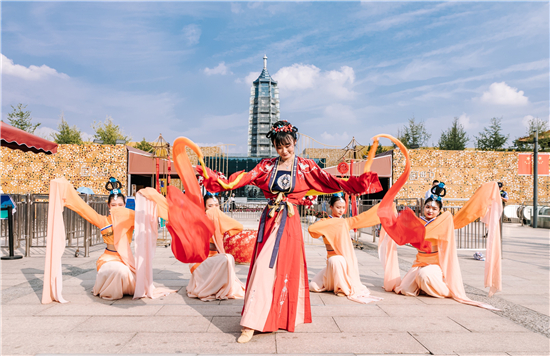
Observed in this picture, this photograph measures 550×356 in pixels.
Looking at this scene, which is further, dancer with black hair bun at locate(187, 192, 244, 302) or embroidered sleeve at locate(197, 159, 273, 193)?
dancer with black hair bun at locate(187, 192, 244, 302)

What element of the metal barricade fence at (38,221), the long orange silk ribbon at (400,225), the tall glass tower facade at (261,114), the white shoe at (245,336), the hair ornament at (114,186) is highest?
the tall glass tower facade at (261,114)

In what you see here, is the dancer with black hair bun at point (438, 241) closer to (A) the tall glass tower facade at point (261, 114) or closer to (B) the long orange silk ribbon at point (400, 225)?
(B) the long orange silk ribbon at point (400, 225)

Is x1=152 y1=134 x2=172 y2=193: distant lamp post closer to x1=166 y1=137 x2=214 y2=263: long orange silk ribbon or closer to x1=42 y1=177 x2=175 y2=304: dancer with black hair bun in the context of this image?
x1=42 y1=177 x2=175 y2=304: dancer with black hair bun

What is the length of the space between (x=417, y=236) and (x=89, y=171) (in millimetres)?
21977

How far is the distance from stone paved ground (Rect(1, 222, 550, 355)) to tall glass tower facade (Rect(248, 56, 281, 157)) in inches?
1108

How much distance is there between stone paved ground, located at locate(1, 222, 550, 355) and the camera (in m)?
2.91

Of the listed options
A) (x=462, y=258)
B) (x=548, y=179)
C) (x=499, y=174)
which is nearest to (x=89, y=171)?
(x=462, y=258)

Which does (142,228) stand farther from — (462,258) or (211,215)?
(462,258)

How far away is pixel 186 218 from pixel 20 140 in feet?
15.8

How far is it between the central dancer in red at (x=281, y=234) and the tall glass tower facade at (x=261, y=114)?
94.3 ft

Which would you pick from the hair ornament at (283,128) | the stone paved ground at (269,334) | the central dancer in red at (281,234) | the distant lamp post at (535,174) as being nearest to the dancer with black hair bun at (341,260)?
the stone paved ground at (269,334)

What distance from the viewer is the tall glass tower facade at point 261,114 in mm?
33156

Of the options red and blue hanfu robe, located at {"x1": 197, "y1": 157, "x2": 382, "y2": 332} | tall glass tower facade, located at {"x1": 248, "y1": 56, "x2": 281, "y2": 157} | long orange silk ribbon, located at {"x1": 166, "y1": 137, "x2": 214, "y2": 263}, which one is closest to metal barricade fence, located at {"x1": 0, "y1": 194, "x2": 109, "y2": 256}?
long orange silk ribbon, located at {"x1": 166, "y1": 137, "x2": 214, "y2": 263}

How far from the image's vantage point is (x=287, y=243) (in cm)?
336
